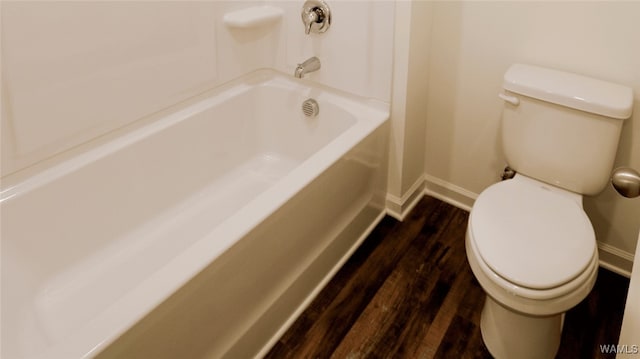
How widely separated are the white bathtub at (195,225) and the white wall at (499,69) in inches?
12.1

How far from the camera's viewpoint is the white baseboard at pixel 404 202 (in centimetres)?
227

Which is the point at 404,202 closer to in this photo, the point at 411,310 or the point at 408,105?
the point at 408,105

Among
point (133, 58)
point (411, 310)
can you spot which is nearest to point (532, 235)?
point (411, 310)

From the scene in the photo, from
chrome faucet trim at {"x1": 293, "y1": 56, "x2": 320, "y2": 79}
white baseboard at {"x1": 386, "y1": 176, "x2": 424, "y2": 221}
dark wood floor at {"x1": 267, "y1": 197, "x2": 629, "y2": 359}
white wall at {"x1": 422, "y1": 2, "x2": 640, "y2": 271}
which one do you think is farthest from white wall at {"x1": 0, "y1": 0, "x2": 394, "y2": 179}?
dark wood floor at {"x1": 267, "y1": 197, "x2": 629, "y2": 359}

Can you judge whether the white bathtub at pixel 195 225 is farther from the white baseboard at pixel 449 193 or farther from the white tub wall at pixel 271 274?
the white baseboard at pixel 449 193

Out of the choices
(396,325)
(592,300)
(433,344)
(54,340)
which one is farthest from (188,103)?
(592,300)

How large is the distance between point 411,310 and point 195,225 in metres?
0.89

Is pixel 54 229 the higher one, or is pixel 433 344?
pixel 54 229

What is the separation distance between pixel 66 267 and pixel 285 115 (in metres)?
1.08

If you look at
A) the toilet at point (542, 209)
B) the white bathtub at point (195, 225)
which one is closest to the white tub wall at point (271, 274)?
the white bathtub at point (195, 225)

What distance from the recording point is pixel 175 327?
1.31 metres

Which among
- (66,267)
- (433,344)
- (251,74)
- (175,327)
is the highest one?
(251,74)

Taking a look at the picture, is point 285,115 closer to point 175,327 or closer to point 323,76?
point 323,76

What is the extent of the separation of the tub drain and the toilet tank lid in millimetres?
781
